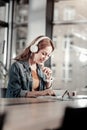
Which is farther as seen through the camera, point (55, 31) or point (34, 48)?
point (55, 31)

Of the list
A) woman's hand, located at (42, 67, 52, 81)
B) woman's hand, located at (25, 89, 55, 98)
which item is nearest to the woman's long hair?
woman's hand, located at (42, 67, 52, 81)

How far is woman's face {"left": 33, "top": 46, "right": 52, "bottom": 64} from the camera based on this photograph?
3539mm

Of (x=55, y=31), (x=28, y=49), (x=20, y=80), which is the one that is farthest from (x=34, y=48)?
(x=55, y=31)

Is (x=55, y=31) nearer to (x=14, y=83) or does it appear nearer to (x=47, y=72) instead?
(x=47, y=72)

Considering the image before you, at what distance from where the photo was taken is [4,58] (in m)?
3.78

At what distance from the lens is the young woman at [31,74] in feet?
11.3

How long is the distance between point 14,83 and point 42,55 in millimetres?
478

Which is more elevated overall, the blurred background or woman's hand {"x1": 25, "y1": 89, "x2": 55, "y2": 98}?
the blurred background

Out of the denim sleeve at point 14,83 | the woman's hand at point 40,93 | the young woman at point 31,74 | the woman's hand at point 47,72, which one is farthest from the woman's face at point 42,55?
the woman's hand at point 40,93

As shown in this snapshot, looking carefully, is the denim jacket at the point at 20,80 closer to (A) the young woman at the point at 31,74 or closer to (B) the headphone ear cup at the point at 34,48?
(A) the young woman at the point at 31,74

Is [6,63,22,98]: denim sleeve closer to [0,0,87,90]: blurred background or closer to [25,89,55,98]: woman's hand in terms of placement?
[25,89,55,98]: woman's hand

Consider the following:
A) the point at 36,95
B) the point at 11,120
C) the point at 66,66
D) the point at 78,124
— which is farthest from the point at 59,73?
the point at 11,120

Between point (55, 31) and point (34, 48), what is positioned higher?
point (55, 31)

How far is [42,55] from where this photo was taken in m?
3.59
